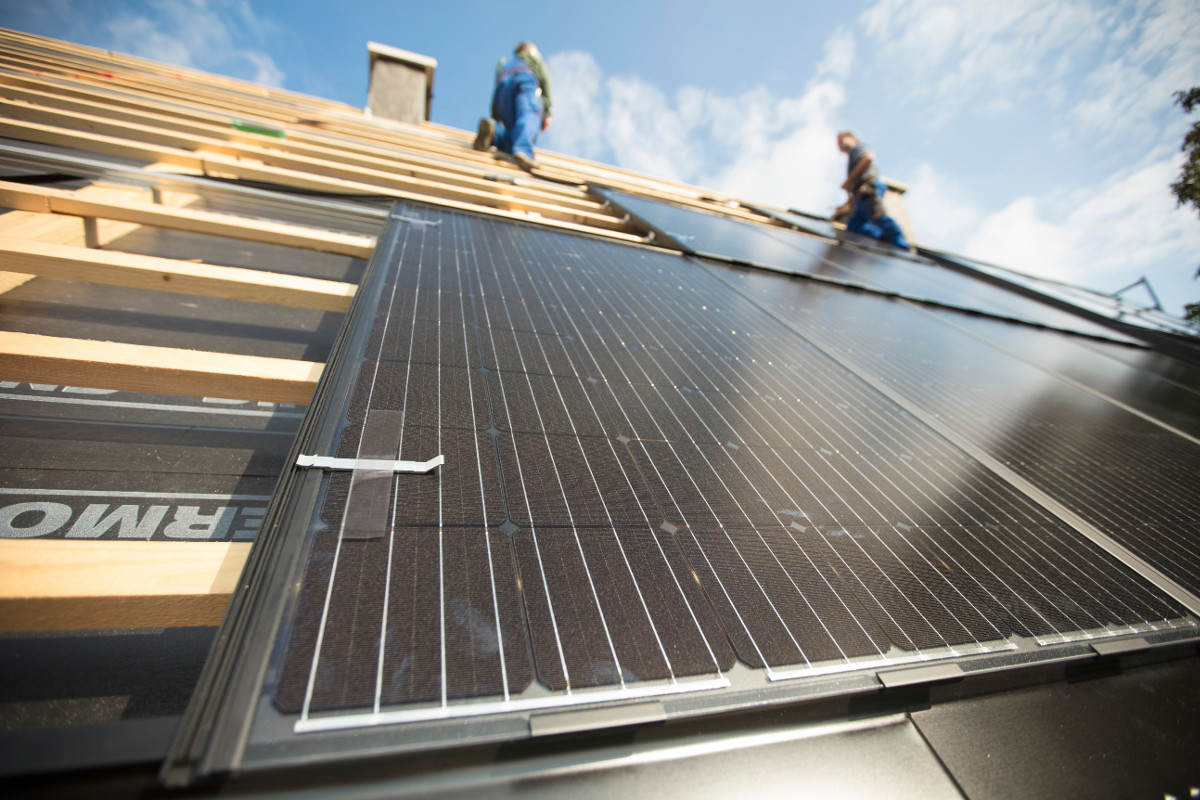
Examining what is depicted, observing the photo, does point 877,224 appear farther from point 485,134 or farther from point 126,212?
point 126,212

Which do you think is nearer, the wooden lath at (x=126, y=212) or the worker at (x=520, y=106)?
the wooden lath at (x=126, y=212)

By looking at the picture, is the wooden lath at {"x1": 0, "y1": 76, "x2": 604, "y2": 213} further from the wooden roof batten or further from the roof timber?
the roof timber

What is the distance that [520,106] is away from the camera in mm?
7129

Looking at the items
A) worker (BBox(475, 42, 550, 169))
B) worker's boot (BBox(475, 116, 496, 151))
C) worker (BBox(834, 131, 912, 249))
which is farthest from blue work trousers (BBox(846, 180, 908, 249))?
worker's boot (BBox(475, 116, 496, 151))

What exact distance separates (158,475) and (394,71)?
855 cm

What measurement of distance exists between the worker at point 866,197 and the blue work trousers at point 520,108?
551 cm

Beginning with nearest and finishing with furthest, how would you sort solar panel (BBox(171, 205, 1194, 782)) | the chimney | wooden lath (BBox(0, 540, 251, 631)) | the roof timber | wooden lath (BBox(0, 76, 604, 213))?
solar panel (BBox(171, 205, 1194, 782)) → wooden lath (BBox(0, 540, 251, 631)) → the roof timber → wooden lath (BBox(0, 76, 604, 213)) → the chimney

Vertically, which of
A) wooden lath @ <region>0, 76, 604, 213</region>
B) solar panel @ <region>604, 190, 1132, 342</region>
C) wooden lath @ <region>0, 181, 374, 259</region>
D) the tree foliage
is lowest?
wooden lath @ <region>0, 181, 374, 259</region>

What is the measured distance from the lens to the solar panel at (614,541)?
2.69 feet

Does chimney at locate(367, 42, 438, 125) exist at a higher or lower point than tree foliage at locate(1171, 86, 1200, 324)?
lower

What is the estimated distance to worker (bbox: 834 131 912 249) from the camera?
854cm

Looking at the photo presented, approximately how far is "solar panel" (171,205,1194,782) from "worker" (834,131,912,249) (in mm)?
7852

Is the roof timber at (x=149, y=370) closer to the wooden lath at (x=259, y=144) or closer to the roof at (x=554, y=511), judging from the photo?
the roof at (x=554, y=511)

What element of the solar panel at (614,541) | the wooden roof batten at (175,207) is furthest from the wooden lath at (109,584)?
the solar panel at (614,541)
